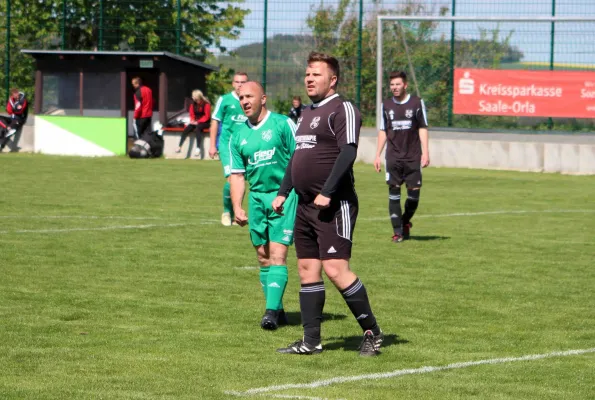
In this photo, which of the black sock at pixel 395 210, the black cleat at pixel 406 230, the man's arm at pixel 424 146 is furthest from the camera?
the black cleat at pixel 406 230

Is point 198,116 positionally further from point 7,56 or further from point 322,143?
point 322,143

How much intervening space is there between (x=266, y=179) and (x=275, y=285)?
825mm

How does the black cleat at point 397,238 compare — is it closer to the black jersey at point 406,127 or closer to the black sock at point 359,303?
the black jersey at point 406,127

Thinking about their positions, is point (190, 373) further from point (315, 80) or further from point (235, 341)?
point (315, 80)

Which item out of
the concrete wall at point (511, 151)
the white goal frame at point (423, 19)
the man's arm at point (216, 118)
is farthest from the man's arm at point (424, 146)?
the white goal frame at point (423, 19)

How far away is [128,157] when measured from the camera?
3152 cm

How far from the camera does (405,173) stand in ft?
48.0

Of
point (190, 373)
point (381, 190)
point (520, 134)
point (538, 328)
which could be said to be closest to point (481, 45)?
point (520, 134)

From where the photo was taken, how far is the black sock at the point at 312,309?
754 centimetres

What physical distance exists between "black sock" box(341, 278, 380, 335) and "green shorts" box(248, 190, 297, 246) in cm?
116

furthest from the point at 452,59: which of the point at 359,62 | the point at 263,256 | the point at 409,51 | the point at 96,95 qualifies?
the point at 263,256

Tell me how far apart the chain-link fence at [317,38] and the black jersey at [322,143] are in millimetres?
22288

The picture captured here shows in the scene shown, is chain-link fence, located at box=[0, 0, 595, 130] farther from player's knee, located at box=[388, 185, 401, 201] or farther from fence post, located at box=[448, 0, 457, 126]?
player's knee, located at box=[388, 185, 401, 201]

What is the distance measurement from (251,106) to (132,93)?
25584mm
